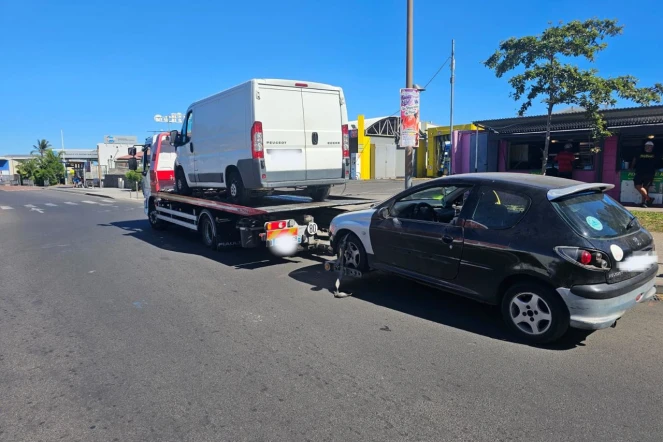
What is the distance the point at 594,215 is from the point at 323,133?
537 cm

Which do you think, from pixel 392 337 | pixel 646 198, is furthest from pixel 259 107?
pixel 646 198

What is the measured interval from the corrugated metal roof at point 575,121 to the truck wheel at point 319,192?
35.9 feet

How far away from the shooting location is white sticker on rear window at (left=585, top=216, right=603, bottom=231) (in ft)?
14.5

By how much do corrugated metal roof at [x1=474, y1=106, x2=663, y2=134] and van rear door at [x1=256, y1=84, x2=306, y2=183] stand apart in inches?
463

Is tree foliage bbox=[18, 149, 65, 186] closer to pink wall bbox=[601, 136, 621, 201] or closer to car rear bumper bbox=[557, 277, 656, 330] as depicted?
pink wall bbox=[601, 136, 621, 201]

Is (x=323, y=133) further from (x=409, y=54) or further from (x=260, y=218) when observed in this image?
(x=409, y=54)

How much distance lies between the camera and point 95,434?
3092 mm

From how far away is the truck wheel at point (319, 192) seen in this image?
31.4ft

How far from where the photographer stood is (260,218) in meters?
8.06

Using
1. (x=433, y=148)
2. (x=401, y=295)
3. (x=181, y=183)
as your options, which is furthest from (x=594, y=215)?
(x=433, y=148)

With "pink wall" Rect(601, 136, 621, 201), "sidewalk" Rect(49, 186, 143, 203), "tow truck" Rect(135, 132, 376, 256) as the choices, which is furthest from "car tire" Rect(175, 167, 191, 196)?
"sidewalk" Rect(49, 186, 143, 203)

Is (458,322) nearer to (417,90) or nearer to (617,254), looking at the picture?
(617,254)

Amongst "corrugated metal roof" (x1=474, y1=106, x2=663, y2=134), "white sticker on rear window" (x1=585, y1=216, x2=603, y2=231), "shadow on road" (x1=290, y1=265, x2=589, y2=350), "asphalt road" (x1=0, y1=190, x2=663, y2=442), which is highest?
"corrugated metal roof" (x1=474, y1=106, x2=663, y2=134)

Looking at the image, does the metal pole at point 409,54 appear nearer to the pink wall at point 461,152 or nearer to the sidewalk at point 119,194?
the pink wall at point 461,152
